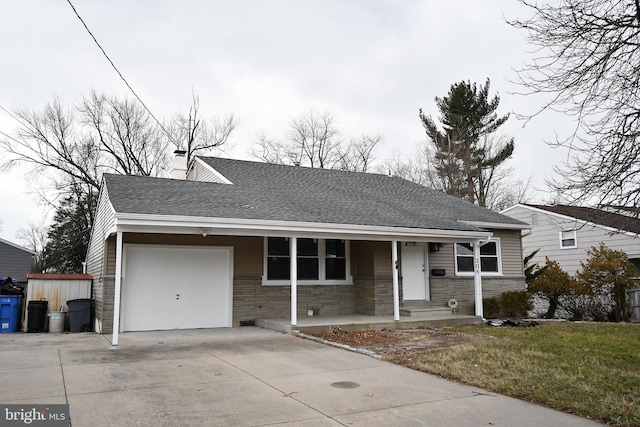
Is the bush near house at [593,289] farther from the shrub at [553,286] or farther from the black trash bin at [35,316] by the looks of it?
the black trash bin at [35,316]

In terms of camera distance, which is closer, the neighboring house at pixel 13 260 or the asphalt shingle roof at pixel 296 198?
the asphalt shingle roof at pixel 296 198

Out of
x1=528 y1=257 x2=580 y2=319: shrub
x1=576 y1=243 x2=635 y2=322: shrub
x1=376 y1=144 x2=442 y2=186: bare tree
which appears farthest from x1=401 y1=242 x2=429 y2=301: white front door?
x1=376 y1=144 x2=442 y2=186: bare tree

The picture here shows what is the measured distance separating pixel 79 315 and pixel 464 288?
37.4ft

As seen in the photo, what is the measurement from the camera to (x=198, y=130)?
31281 millimetres

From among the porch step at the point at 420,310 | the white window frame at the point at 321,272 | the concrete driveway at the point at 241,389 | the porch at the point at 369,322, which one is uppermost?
the white window frame at the point at 321,272

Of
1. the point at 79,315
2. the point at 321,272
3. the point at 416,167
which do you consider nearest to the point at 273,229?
the point at 321,272

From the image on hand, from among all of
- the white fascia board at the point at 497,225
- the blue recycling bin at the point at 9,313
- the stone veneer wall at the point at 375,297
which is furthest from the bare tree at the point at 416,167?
the blue recycling bin at the point at 9,313

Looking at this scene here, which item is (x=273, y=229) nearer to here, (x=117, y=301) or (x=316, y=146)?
(x=117, y=301)

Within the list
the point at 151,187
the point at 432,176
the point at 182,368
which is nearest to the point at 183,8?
the point at 151,187

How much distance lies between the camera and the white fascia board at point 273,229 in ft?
33.0

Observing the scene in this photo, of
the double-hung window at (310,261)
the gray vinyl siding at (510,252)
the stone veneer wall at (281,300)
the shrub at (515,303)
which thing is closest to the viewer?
the stone veneer wall at (281,300)

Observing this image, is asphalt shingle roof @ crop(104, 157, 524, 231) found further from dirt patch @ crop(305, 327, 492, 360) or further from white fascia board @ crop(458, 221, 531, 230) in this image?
dirt patch @ crop(305, 327, 492, 360)

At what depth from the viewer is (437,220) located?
14547 millimetres

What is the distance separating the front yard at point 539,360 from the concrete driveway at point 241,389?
362mm
